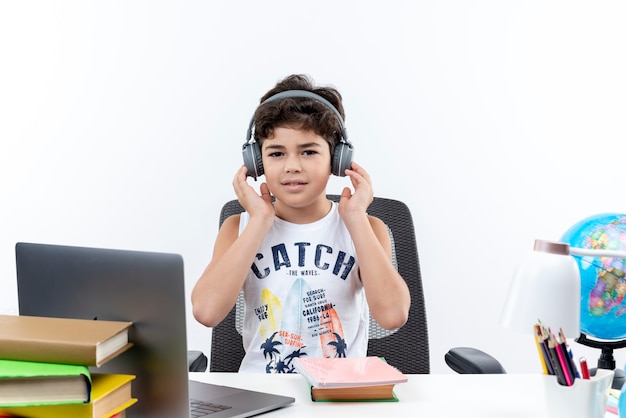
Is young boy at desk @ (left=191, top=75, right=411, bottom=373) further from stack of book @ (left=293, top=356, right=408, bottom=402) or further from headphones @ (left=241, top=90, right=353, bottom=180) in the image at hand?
stack of book @ (left=293, top=356, right=408, bottom=402)

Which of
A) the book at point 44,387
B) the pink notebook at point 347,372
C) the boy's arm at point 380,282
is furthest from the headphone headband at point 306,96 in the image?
the book at point 44,387

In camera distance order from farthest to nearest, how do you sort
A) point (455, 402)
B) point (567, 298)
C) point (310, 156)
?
point (310, 156), point (455, 402), point (567, 298)

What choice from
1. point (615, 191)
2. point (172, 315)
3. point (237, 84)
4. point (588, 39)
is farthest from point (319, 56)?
point (172, 315)

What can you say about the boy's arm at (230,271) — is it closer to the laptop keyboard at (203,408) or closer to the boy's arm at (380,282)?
the boy's arm at (380,282)

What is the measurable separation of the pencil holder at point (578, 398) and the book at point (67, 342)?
21.5 inches

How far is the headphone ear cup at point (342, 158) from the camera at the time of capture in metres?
1.71

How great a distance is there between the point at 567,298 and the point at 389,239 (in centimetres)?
91

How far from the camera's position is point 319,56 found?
8.45 feet

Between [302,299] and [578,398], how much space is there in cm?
79

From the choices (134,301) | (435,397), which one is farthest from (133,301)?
(435,397)

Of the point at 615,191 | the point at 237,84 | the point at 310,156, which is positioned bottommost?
the point at 310,156

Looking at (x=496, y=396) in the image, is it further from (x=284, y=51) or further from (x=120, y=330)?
(x=284, y=51)

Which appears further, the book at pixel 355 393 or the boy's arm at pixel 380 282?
the boy's arm at pixel 380 282

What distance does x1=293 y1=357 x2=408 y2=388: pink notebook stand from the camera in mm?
1178
